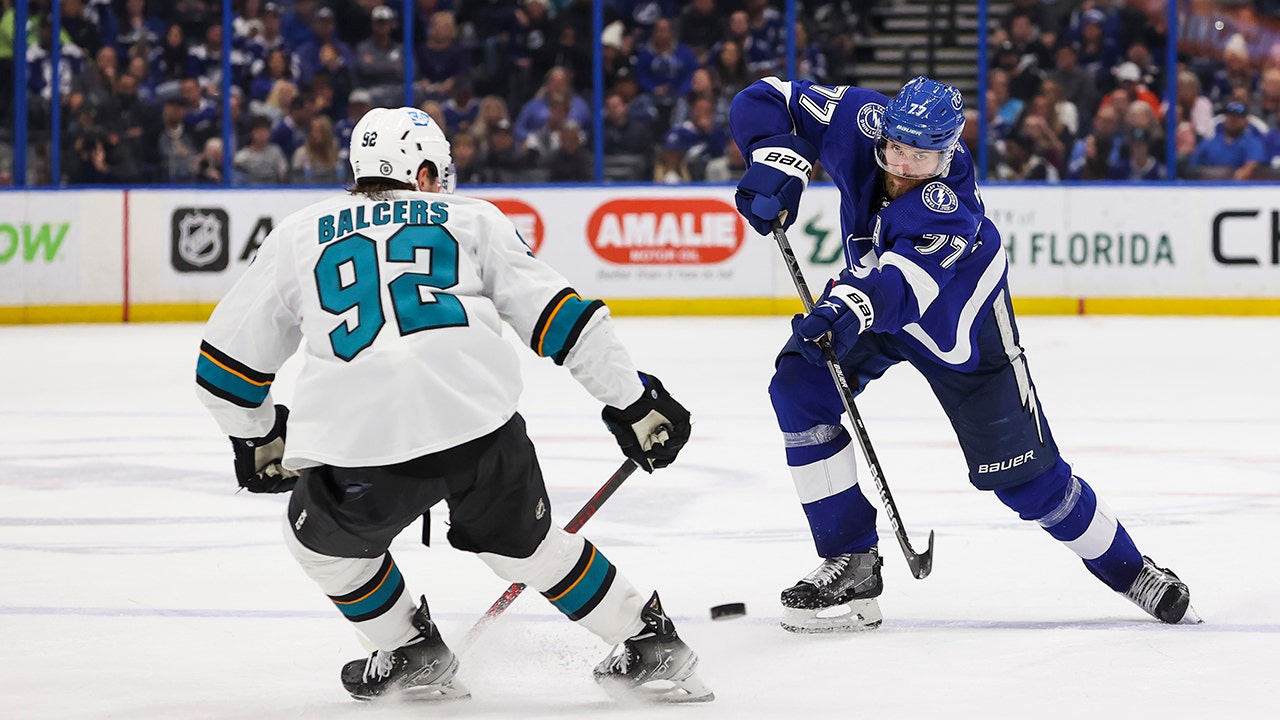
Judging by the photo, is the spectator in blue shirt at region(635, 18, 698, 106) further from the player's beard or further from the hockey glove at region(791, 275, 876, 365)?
the hockey glove at region(791, 275, 876, 365)

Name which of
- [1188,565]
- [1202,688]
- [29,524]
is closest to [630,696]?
[1202,688]

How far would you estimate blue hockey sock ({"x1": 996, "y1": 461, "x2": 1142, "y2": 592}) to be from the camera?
3.25 metres

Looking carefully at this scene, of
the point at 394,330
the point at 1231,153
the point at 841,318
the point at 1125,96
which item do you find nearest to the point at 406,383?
the point at 394,330

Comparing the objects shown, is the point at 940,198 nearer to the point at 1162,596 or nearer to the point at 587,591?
the point at 1162,596

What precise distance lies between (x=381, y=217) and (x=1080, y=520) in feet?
5.03

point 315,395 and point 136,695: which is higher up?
point 315,395

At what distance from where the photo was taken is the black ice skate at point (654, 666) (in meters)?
2.64

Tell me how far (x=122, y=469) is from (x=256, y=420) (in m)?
2.66

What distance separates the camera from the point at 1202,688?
8.94ft

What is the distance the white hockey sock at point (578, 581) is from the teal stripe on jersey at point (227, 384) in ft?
1.36

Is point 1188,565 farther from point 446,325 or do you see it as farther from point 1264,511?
point 446,325

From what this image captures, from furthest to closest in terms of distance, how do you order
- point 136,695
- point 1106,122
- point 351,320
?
1. point 1106,122
2. point 136,695
3. point 351,320

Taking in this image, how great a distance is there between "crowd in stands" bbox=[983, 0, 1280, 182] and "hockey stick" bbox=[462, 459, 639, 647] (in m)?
8.11

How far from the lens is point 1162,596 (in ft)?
10.5
